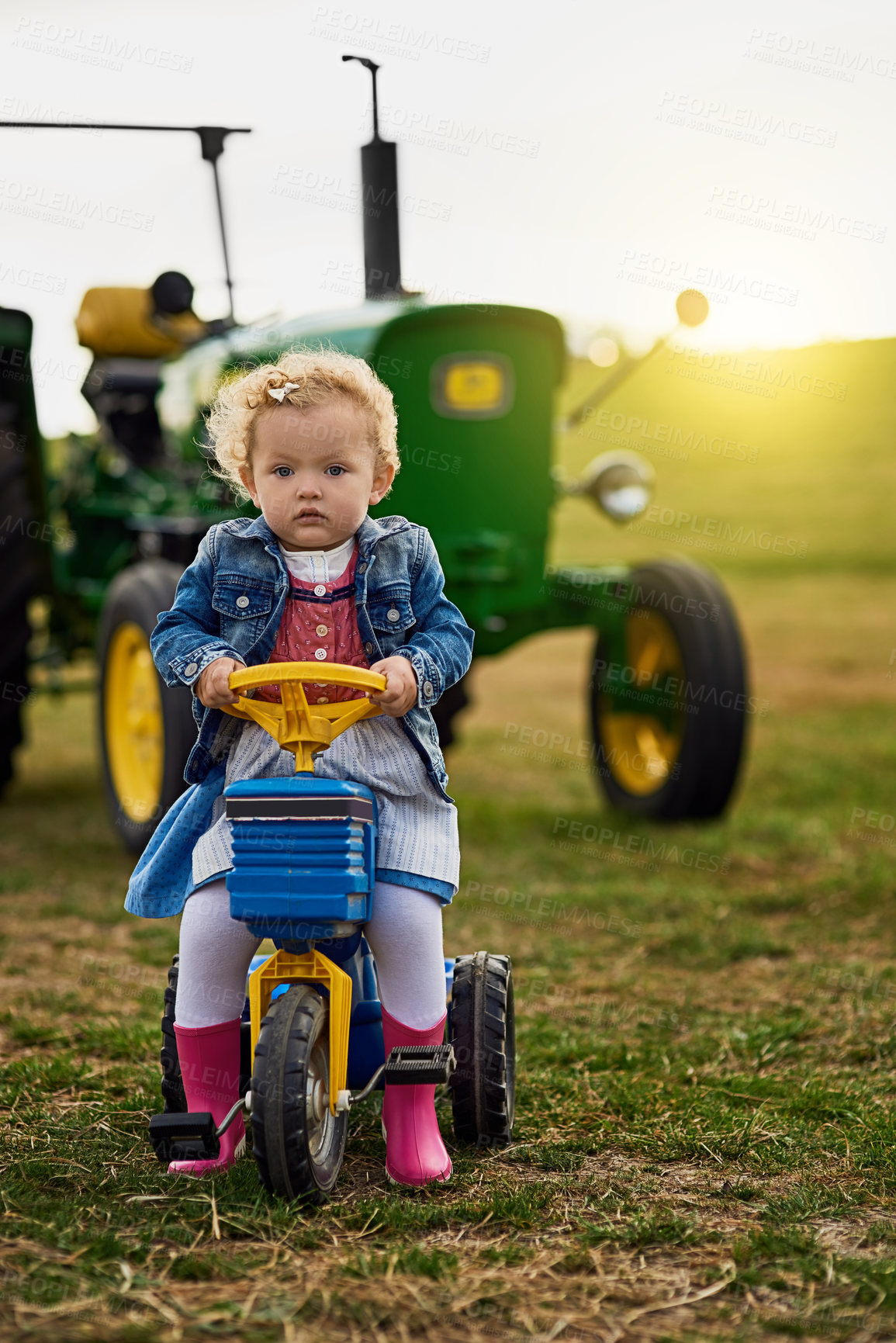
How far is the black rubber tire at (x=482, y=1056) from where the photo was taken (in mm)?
2307

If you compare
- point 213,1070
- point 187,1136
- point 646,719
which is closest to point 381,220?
point 646,719

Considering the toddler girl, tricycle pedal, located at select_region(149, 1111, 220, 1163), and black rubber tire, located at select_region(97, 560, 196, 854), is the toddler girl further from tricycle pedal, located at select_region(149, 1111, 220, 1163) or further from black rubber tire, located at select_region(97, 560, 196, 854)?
black rubber tire, located at select_region(97, 560, 196, 854)

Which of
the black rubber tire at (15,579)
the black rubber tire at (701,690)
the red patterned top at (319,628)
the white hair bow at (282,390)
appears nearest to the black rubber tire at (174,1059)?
the red patterned top at (319,628)

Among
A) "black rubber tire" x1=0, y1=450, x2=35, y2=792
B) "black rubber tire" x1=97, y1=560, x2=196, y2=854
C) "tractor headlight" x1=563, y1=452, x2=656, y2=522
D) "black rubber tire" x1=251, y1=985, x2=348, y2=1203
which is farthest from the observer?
"tractor headlight" x1=563, y1=452, x2=656, y2=522

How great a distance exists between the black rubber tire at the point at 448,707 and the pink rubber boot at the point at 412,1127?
2.51 metres

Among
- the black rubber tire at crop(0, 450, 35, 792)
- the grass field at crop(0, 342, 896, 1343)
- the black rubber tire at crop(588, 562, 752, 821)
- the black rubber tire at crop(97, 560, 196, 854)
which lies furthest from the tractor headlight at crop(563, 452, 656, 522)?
the black rubber tire at crop(0, 450, 35, 792)

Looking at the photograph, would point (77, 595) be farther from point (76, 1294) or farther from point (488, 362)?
point (76, 1294)

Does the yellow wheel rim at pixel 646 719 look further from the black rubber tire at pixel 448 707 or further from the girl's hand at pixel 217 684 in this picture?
the girl's hand at pixel 217 684

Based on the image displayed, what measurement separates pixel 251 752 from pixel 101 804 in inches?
167

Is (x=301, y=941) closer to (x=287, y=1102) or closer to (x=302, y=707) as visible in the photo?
(x=287, y=1102)

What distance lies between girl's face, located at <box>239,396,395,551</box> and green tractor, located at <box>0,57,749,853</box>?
7.38 feet

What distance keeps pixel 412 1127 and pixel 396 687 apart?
2.30 feet

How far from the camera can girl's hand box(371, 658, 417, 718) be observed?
2086 millimetres

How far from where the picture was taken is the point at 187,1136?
2.11 meters
